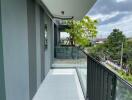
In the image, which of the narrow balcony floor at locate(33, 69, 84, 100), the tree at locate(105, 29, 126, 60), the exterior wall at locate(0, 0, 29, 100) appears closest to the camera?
the exterior wall at locate(0, 0, 29, 100)

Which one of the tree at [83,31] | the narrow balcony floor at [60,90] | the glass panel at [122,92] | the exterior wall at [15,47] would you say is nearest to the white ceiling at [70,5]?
the exterior wall at [15,47]

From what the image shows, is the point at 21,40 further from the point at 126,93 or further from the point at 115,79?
the point at 126,93

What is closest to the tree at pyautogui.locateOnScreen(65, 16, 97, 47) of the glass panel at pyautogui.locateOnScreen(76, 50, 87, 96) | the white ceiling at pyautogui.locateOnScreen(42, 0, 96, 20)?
the white ceiling at pyautogui.locateOnScreen(42, 0, 96, 20)

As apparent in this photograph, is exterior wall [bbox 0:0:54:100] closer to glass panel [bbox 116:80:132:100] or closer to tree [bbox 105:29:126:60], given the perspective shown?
glass panel [bbox 116:80:132:100]

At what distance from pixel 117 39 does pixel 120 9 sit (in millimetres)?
→ 9933

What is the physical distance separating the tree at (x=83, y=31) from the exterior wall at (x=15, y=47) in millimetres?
12887

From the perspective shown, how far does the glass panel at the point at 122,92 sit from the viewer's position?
1290 millimetres

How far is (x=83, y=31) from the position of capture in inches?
739

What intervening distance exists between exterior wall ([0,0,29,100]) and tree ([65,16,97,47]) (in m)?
12.9

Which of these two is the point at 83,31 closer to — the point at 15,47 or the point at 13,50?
the point at 15,47

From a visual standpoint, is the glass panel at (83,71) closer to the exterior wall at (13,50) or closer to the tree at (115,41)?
the exterior wall at (13,50)

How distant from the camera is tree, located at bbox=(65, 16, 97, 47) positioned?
54.7ft

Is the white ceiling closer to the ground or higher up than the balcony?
higher up

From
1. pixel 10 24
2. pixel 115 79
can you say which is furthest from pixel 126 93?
pixel 10 24
